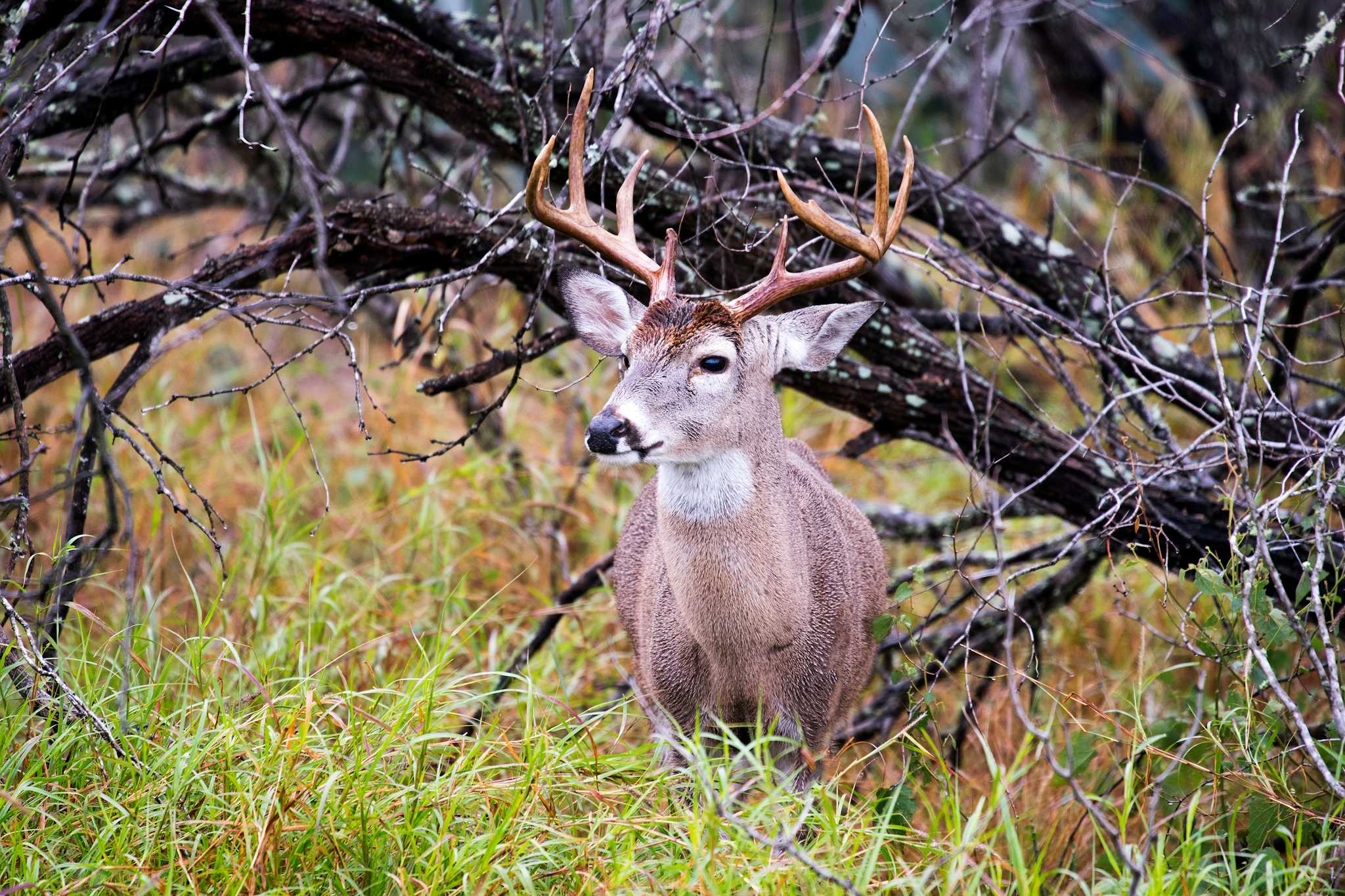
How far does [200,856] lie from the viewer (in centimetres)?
244

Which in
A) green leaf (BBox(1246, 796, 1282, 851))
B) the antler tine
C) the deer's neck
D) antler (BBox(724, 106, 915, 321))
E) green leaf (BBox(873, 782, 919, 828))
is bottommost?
green leaf (BBox(873, 782, 919, 828))

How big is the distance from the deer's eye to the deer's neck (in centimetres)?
21

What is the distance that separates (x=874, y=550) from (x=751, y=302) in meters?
1.17

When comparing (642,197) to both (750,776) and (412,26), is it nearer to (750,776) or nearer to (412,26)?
(412,26)

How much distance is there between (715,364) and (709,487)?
1.01ft

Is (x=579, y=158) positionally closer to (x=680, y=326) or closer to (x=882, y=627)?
(x=680, y=326)

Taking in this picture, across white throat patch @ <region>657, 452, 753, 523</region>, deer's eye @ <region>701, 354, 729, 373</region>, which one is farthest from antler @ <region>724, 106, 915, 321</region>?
white throat patch @ <region>657, 452, 753, 523</region>

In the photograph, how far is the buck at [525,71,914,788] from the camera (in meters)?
2.95

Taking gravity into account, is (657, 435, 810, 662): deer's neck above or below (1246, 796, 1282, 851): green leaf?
above

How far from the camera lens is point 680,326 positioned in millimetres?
3061

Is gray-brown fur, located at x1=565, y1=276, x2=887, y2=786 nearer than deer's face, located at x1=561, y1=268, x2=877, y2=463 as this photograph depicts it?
No

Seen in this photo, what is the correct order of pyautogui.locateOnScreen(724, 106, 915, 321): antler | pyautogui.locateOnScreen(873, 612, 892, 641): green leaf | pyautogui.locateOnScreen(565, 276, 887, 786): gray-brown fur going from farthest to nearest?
pyautogui.locateOnScreen(873, 612, 892, 641): green leaf, pyautogui.locateOnScreen(565, 276, 887, 786): gray-brown fur, pyautogui.locateOnScreen(724, 106, 915, 321): antler

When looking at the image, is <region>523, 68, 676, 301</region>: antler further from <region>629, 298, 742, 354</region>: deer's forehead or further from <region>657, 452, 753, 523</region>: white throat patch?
<region>657, 452, 753, 523</region>: white throat patch

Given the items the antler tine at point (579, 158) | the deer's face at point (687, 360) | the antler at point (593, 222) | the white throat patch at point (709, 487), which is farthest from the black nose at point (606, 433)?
the antler tine at point (579, 158)
